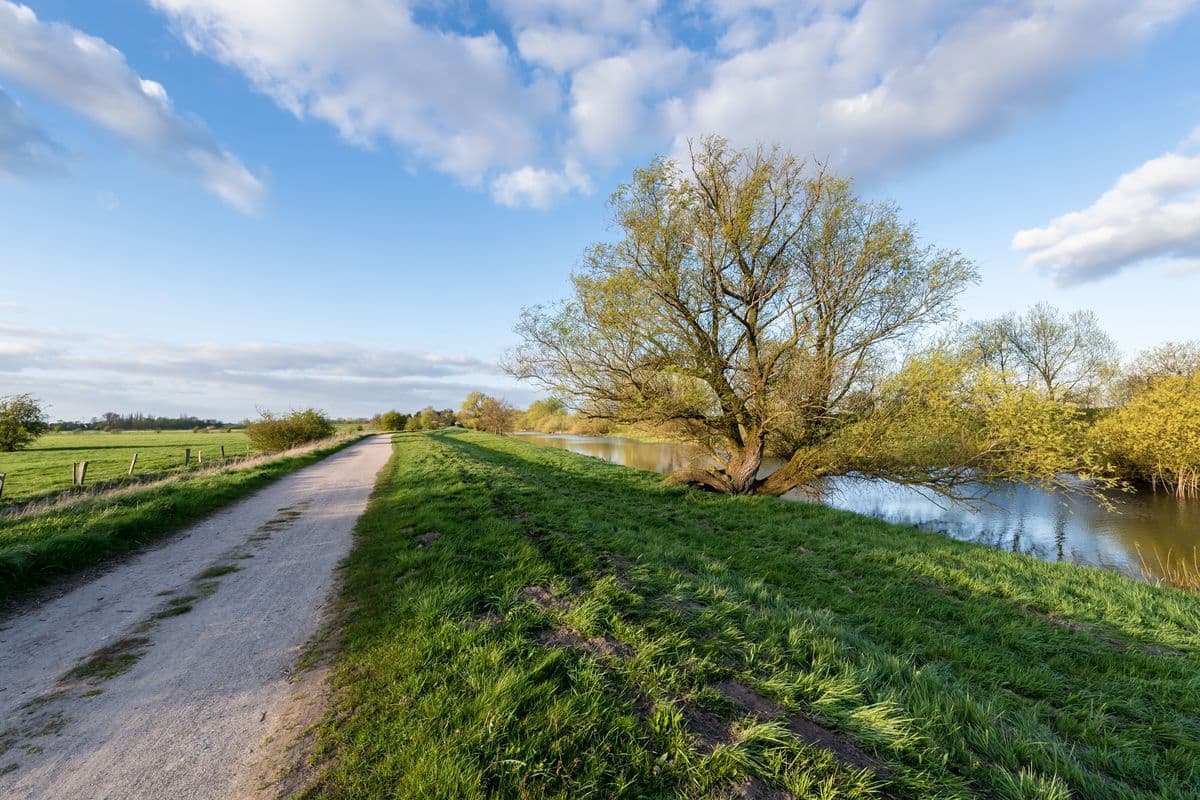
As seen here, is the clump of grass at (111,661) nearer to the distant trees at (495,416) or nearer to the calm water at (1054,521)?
the calm water at (1054,521)

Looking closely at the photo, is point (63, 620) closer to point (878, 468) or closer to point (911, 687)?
point (911, 687)

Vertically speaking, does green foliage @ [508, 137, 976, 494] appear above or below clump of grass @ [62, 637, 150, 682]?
above

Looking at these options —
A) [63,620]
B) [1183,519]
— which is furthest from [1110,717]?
[1183,519]

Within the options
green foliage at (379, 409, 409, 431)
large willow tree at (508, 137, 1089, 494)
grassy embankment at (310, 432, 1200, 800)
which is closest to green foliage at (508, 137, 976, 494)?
large willow tree at (508, 137, 1089, 494)

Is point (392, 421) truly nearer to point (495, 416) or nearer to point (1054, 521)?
point (495, 416)

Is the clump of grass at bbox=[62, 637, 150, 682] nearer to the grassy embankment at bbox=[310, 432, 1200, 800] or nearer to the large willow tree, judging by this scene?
the grassy embankment at bbox=[310, 432, 1200, 800]

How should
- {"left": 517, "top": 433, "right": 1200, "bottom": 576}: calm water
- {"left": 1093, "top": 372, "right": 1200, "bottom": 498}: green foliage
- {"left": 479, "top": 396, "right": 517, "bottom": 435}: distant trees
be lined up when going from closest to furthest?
{"left": 517, "top": 433, "right": 1200, "bottom": 576}: calm water
{"left": 1093, "top": 372, "right": 1200, "bottom": 498}: green foliage
{"left": 479, "top": 396, "right": 517, "bottom": 435}: distant trees

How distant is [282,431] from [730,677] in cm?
3775

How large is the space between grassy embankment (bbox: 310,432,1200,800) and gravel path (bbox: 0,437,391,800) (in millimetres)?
647

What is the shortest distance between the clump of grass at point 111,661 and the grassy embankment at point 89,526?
2.83 meters

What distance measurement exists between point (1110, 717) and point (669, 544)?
5252mm

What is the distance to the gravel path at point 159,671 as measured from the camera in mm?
2891

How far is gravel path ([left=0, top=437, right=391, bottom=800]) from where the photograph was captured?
2891 millimetres

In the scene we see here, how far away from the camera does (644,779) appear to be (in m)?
2.52
